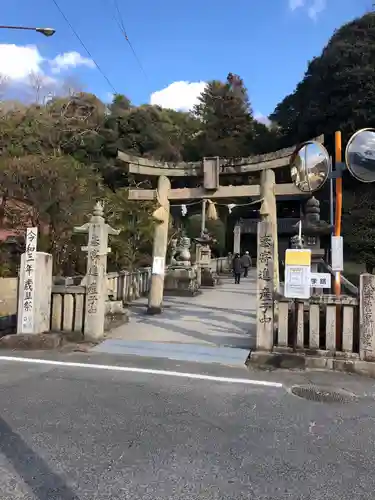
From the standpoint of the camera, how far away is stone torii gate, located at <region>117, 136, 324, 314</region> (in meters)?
11.3

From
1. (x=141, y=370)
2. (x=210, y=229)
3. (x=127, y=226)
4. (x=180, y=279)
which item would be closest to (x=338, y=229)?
(x=141, y=370)

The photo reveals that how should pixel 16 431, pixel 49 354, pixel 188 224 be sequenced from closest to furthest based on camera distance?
pixel 16 431, pixel 49 354, pixel 188 224

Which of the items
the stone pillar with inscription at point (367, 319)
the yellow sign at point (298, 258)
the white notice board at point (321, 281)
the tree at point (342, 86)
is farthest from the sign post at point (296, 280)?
the tree at point (342, 86)

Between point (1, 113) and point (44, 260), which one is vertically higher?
point (1, 113)

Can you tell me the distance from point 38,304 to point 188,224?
30.4 m

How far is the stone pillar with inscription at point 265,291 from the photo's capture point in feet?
22.6

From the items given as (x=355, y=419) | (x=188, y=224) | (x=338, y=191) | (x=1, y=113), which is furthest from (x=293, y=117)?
(x=355, y=419)

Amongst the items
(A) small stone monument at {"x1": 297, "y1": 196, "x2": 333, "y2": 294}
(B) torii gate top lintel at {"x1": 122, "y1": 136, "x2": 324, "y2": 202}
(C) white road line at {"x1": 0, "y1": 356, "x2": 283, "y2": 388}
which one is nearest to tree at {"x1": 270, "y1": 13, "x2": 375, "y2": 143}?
(A) small stone monument at {"x1": 297, "y1": 196, "x2": 333, "y2": 294}

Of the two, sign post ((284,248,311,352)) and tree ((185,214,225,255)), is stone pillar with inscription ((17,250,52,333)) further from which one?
tree ((185,214,225,255))

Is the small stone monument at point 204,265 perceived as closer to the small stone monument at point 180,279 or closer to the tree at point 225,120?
the small stone monument at point 180,279

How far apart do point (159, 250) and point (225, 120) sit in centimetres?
4417

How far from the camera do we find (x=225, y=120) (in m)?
52.7

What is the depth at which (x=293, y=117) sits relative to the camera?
4491cm

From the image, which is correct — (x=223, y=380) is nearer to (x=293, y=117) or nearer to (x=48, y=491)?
(x=48, y=491)
